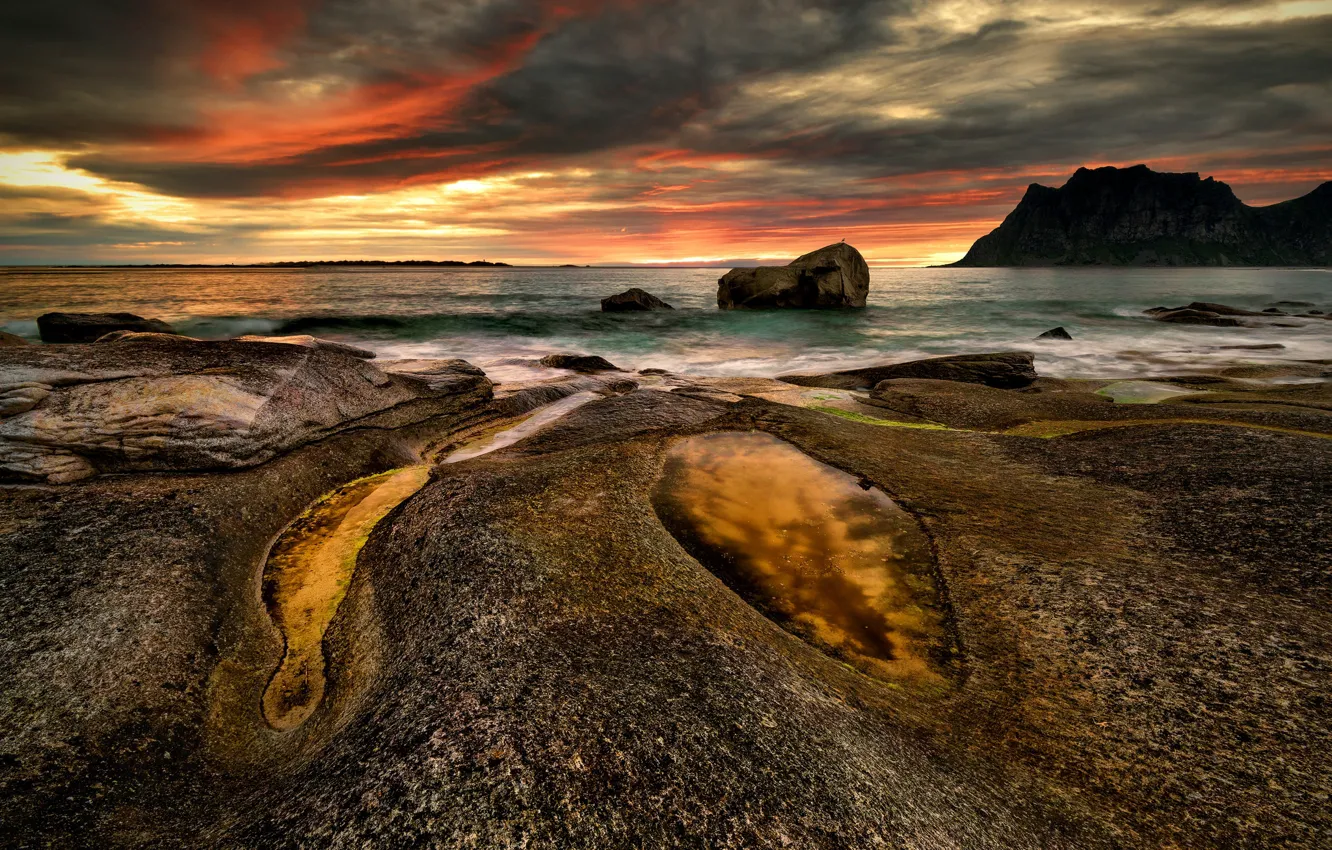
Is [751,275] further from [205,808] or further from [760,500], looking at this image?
[205,808]

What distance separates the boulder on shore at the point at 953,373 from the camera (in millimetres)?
17891

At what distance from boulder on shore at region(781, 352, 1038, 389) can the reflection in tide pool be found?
33.2 feet

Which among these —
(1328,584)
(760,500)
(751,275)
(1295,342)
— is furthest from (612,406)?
(751,275)

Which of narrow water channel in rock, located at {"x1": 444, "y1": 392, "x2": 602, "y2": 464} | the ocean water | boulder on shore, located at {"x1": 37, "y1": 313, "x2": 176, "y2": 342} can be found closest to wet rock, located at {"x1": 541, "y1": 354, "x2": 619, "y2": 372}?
the ocean water

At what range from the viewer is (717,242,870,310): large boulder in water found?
56.8 metres

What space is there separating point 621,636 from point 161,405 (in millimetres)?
6959

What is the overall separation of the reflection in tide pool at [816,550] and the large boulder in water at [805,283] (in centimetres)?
5112

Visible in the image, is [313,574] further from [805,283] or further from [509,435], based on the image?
[805,283]

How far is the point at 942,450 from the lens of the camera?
9359 mm

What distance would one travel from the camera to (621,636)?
422cm

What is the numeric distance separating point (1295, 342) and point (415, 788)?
45.2 metres

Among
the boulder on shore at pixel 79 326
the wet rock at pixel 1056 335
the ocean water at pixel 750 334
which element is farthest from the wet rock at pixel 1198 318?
the boulder on shore at pixel 79 326

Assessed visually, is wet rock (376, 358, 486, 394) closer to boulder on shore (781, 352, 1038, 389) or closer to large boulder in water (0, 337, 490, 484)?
large boulder in water (0, 337, 490, 484)

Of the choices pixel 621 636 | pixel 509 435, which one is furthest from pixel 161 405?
pixel 621 636
